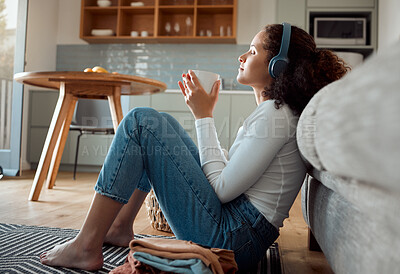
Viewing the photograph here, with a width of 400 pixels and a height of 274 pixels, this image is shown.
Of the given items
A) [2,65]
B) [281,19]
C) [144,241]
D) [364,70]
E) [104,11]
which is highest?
[104,11]

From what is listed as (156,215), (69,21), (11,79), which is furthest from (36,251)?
(69,21)

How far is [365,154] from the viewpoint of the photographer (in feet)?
1.27

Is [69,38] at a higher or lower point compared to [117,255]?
higher

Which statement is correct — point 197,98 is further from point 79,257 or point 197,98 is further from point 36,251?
point 36,251

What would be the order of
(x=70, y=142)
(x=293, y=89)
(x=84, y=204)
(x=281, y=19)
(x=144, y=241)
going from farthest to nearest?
(x=70, y=142)
(x=281, y=19)
(x=84, y=204)
(x=293, y=89)
(x=144, y=241)

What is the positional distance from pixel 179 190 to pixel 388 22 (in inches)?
123

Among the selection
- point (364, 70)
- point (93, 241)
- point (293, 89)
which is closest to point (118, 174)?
point (93, 241)

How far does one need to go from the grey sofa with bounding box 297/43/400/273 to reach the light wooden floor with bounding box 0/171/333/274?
638mm

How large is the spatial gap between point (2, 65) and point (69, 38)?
1.15 meters

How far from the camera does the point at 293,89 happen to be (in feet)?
3.57

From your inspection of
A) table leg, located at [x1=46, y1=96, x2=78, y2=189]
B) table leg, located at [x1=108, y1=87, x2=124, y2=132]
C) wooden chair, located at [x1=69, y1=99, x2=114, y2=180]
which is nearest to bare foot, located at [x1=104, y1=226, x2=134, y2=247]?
table leg, located at [x1=108, y1=87, x2=124, y2=132]

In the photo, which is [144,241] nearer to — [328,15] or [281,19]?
[281,19]

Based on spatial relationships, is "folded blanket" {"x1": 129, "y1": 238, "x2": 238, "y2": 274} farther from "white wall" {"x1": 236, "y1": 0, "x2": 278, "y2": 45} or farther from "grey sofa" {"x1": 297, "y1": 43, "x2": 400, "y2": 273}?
"white wall" {"x1": 236, "y1": 0, "x2": 278, "y2": 45}

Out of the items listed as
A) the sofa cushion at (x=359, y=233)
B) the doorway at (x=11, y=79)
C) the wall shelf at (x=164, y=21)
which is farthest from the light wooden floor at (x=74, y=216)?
the wall shelf at (x=164, y=21)
